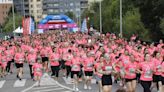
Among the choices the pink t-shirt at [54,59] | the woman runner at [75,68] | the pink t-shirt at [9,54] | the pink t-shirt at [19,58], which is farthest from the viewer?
the pink t-shirt at [9,54]

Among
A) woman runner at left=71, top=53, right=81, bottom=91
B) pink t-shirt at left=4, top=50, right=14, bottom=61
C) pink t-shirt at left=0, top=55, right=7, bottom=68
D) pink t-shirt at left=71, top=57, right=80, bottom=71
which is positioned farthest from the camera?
pink t-shirt at left=4, top=50, right=14, bottom=61

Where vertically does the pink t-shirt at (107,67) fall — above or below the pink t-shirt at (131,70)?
above

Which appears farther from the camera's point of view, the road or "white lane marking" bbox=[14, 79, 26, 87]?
"white lane marking" bbox=[14, 79, 26, 87]

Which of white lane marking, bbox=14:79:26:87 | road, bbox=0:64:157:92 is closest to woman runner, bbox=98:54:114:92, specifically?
road, bbox=0:64:157:92

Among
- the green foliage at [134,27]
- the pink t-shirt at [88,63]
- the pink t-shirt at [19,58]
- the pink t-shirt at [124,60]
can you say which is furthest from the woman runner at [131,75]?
the green foliage at [134,27]

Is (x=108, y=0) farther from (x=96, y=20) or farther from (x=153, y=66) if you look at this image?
(x=153, y=66)

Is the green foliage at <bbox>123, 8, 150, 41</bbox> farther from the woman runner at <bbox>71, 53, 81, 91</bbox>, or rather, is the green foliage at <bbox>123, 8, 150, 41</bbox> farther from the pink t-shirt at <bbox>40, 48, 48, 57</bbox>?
the woman runner at <bbox>71, 53, 81, 91</bbox>

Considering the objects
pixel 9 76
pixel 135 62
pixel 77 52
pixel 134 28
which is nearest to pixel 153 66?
pixel 135 62

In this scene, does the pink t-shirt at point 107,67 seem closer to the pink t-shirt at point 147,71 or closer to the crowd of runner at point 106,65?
the crowd of runner at point 106,65

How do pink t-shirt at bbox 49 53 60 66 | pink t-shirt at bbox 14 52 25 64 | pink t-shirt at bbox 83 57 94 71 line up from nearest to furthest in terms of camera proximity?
pink t-shirt at bbox 83 57 94 71 → pink t-shirt at bbox 49 53 60 66 → pink t-shirt at bbox 14 52 25 64

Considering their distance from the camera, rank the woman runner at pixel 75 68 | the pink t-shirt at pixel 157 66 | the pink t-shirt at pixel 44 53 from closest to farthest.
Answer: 1. the pink t-shirt at pixel 157 66
2. the woman runner at pixel 75 68
3. the pink t-shirt at pixel 44 53

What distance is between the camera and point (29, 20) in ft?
172

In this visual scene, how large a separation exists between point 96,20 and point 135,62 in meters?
59.9

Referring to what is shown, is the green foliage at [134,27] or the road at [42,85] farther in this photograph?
the green foliage at [134,27]
